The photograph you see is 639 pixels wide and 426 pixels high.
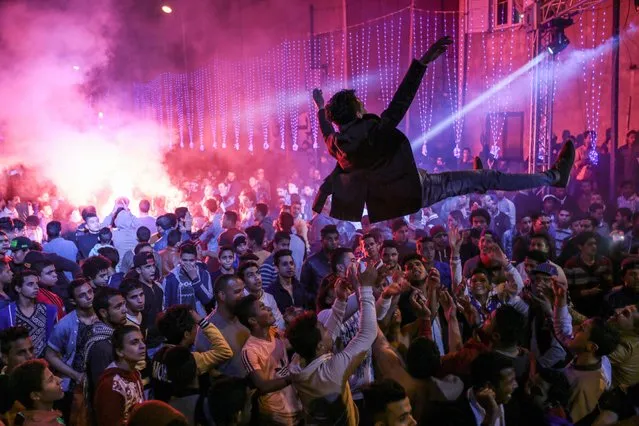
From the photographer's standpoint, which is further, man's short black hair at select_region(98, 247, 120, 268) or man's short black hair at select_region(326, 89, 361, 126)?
man's short black hair at select_region(98, 247, 120, 268)

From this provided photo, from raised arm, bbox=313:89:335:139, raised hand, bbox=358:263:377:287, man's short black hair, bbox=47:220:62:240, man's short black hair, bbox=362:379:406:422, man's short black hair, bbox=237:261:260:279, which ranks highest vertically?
raised arm, bbox=313:89:335:139

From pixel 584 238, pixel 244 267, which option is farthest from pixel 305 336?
pixel 584 238

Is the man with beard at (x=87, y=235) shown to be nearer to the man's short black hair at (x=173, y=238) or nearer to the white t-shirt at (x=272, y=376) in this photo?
the man's short black hair at (x=173, y=238)

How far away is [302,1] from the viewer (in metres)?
22.6

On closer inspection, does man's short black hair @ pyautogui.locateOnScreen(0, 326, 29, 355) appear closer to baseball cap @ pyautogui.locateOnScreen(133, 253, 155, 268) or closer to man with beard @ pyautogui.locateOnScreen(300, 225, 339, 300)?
baseball cap @ pyautogui.locateOnScreen(133, 253, 155, 268)

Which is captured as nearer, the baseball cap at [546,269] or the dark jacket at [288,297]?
the baseball cap at [546,269]

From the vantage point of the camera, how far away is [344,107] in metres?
4.64

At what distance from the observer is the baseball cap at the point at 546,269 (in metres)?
6.00

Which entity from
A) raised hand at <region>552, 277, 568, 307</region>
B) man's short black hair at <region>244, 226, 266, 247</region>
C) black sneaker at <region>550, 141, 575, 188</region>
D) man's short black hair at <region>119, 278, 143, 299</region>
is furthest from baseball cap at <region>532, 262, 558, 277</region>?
man's short black hair at <region>119, 278, 143, 299</region>

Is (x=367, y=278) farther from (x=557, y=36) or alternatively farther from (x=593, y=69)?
(x=593, y=69)

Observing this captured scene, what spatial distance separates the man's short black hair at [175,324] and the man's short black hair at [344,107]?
5.79ft

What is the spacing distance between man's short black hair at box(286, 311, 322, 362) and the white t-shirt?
459 millimetres

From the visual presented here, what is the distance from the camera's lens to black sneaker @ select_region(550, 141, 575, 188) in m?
5.45

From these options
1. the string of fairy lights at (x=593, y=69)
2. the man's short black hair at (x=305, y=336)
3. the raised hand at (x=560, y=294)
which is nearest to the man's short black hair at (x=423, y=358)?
the man's short black hair at (x=305, y=336)
